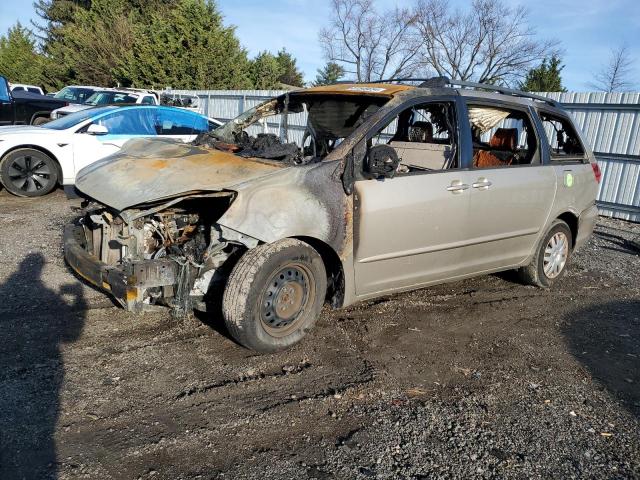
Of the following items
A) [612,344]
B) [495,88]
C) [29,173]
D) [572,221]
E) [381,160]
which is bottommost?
[612,344]

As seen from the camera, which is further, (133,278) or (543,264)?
(543,264)

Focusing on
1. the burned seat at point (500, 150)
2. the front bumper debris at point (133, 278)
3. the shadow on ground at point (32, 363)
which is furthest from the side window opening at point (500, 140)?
the shadow on ground at point (32, 363)

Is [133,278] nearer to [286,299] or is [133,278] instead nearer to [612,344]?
[286,299]

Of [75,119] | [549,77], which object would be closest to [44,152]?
[75,119]

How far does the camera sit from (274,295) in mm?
3744

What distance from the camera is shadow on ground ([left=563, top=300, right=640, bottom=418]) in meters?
3.81

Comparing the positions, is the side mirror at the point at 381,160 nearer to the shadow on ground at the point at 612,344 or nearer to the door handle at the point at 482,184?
the door handle at the point at 482,184

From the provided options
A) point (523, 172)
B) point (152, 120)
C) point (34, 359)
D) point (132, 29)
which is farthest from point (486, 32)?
point (34, 359)

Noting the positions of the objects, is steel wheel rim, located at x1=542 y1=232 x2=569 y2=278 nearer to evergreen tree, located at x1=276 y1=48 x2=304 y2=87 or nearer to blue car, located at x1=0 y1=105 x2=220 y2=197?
blue car, located at x1=0 y1=105 x2=220 y2=197

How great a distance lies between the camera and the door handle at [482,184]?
458 centimetres

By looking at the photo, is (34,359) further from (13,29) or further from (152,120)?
(13,29)

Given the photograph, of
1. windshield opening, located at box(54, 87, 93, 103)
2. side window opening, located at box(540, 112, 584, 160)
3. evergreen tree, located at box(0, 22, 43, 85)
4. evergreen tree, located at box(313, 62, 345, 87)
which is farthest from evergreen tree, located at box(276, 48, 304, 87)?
side window opening, located at box(540, 112, 584, 160)

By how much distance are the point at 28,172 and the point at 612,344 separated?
841 cm

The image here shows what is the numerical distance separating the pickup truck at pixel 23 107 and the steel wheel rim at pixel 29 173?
12.5ft
